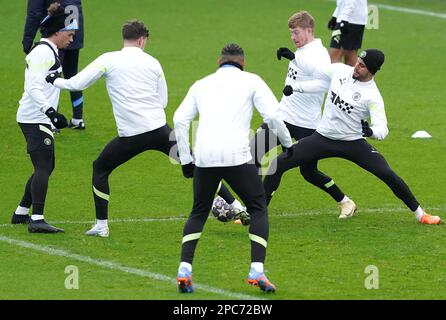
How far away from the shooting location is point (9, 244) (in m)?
13.5

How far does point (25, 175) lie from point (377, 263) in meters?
6.23

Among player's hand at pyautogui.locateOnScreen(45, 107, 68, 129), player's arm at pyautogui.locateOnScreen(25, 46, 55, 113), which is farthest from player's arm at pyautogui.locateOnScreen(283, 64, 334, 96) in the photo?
player's arm at pyautogui.locateOnScreen(25, 46, 55, 113)

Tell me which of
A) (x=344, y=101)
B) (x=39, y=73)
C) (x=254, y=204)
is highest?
(x=39, y=73)

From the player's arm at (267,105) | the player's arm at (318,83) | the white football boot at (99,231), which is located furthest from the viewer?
the player's arm at (318,83)

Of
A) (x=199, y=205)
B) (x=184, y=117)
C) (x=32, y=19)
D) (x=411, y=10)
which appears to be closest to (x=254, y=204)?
(x=199, y=205)

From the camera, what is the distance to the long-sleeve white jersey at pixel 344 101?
13969 millimetres

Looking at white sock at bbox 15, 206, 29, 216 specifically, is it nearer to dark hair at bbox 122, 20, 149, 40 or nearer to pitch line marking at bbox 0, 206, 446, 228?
pitch line marking at bbox 0, 206, 446, 228

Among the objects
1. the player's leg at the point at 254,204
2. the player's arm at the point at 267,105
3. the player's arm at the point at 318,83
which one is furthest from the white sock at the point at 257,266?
the player's arm at the point at 318,83

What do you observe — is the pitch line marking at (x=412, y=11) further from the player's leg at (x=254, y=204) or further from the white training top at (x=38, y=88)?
the player's leg at (x=254, y=204)

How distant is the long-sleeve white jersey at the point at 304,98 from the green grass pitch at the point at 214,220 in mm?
1196

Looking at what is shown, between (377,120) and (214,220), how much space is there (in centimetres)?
246

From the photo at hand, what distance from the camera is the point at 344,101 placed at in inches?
554

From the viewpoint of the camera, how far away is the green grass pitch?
39.1ft

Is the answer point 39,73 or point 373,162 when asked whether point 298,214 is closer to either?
point 373,162
